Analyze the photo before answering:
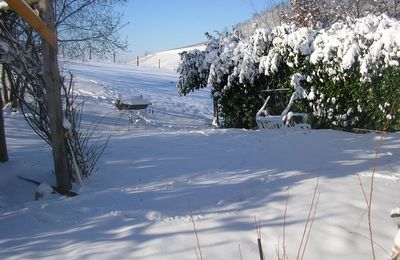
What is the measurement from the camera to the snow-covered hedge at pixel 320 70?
7.10m

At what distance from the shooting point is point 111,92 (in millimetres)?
17969

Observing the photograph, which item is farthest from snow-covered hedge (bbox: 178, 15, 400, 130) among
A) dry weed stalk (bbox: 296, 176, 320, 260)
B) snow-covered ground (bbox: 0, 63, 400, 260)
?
dry weed stalk (bbox: 296, 176, 320, 260)

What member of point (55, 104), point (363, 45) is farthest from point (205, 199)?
point (363, 45)

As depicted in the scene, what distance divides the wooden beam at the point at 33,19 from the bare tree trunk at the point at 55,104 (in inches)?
3.7

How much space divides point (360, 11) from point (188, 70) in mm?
8545

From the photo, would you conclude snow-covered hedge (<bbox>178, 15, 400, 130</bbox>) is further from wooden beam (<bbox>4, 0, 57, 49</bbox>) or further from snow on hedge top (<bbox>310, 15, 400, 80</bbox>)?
wooden beam (<bbox>4, 0, 57, 49</bbox>)

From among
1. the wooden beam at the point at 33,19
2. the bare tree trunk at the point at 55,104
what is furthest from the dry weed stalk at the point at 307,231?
the wooden beam at the point at 33,19

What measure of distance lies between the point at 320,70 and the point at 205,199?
495 centimetres

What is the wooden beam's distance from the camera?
421 cm

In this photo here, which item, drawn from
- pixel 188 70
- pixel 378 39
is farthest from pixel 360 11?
pixel 378 39

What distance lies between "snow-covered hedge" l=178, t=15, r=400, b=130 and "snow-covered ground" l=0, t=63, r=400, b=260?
726 mm

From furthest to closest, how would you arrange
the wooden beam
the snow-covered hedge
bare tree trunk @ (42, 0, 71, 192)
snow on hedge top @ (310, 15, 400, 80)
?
the snow-covered hedge
snow on hedge top @ (310, 15, 400, 80)
bare tree trunk @ (42, 0, 71, 192)
the wooden beam

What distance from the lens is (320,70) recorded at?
8.21 m

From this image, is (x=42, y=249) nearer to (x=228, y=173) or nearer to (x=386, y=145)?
(x=228, y=173)
